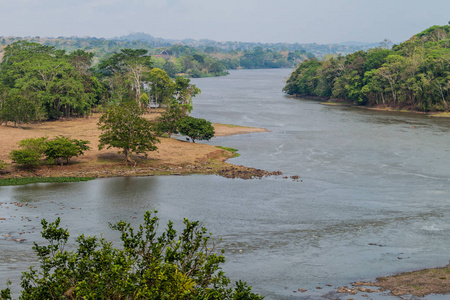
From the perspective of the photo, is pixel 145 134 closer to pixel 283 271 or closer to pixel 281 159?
pixel 281 159

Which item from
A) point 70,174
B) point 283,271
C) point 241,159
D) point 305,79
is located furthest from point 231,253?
point 305,79

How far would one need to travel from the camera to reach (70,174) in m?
54.5

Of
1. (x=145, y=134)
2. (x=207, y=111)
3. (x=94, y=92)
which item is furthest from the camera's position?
(x=207, y=111)

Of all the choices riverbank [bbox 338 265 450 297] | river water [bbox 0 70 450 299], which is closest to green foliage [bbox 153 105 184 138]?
river water [bbox 0 70 450 299]

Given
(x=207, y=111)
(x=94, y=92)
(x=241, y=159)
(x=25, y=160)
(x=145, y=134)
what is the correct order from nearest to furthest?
(x=25, y=160) → (x=145, y=134) → (x=241, y=159) → (x=94, y=92) → (x=207, y=111)

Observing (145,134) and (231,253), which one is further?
(145,134)

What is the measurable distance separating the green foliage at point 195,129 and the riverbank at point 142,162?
158 centimetres

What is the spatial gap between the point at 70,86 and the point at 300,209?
180 feet

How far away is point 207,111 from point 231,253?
80.7m

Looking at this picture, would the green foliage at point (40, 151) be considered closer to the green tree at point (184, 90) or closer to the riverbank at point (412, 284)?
the riverbank at point (412, 284)

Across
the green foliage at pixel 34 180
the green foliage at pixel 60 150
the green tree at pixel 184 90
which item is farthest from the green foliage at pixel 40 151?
the green tree at pixel 184 90

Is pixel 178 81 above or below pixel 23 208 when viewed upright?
above

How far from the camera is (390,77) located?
4338 inches

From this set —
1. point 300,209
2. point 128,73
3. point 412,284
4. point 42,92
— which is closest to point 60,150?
point 300,209
